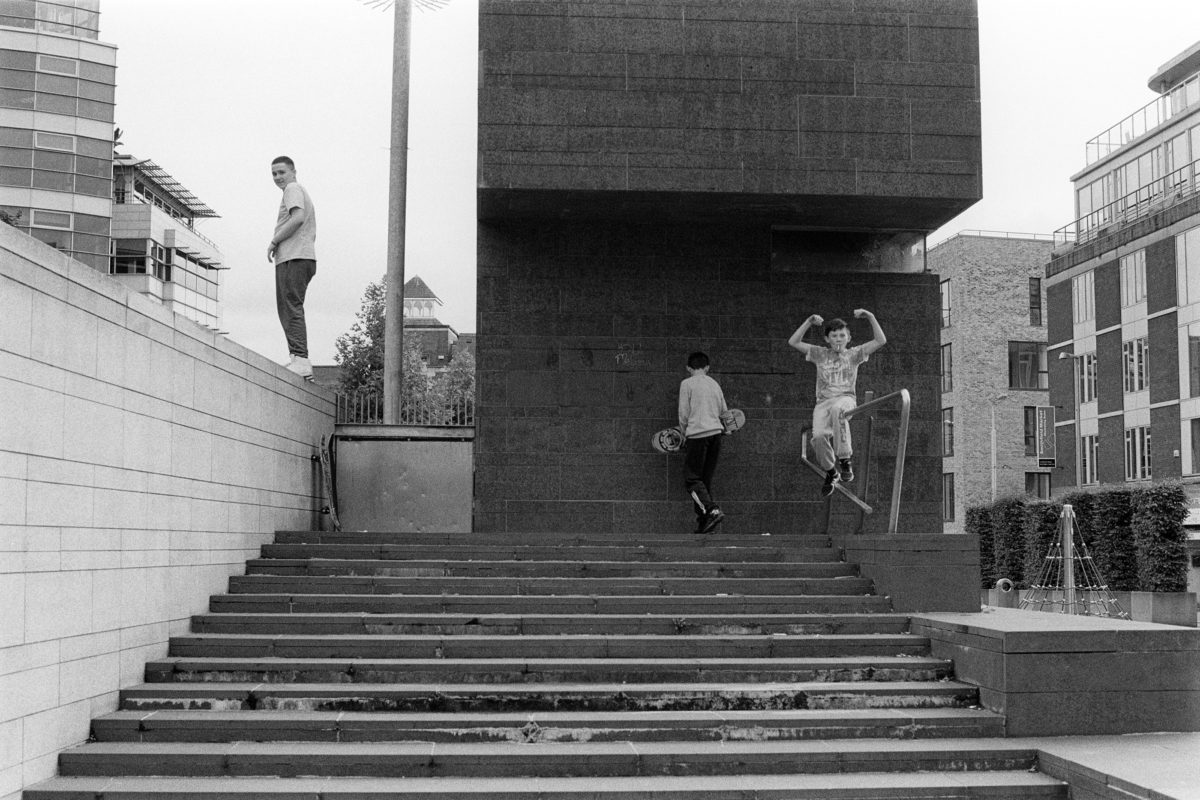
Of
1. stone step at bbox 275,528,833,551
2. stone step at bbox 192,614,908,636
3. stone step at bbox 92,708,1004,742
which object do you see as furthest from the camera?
stone step at bbox 275,528,833,551

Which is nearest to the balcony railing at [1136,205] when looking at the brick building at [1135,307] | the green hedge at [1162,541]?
the brick building at [1135,307]

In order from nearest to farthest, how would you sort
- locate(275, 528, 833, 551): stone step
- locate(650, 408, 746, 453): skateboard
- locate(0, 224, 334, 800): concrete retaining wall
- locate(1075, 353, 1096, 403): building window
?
locate(0, 224, 334, 800): concrete retaining wall, locate(275, 528, 833, 551): stone step, locate(650, 408, 746, 453): skateboard, locate(1075, 353, 1096, 403): building window

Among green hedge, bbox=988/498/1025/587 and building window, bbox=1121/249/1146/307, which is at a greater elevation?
building window, bbox=1121/249/1146/307

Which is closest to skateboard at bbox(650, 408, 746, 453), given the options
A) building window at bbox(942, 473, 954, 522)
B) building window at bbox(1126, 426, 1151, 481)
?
building window at bbox(1126, 426, 1151, 481)

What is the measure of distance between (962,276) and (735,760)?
46.3 metres

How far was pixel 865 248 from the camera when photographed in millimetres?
13602

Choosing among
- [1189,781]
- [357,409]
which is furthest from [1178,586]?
[1189,781]

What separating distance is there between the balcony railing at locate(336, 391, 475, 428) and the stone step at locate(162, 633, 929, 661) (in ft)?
16.0

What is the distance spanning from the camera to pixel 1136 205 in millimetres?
40250

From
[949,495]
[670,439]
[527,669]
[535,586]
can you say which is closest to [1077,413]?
[949,495]

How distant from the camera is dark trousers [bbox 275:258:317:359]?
11344mm

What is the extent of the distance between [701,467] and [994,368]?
4148 cm

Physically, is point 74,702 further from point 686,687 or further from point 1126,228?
point 1126,228

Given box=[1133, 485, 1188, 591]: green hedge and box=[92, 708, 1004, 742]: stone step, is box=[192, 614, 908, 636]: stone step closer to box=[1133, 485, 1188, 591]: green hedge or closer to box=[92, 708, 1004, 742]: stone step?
box=[92, 708, 1004, 742]: stone step
